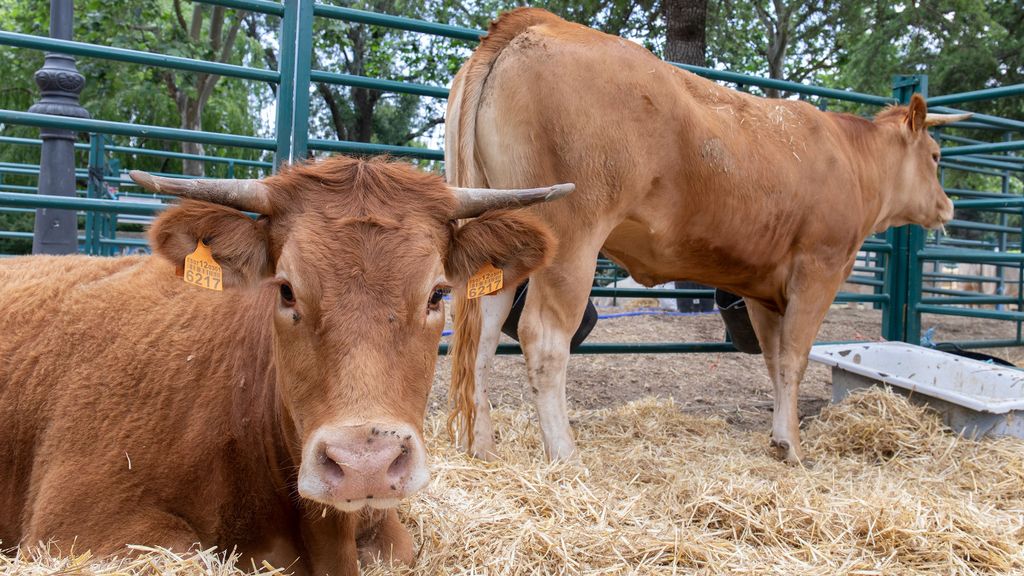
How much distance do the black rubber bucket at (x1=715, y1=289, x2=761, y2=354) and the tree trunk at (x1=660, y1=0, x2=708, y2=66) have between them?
17.1 ft

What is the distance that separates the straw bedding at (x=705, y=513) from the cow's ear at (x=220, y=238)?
0.79 m

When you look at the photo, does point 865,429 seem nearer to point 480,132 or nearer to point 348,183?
point 480,132

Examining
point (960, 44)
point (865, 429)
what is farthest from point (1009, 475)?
point (960, 44)

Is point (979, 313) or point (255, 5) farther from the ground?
point (255, 5)

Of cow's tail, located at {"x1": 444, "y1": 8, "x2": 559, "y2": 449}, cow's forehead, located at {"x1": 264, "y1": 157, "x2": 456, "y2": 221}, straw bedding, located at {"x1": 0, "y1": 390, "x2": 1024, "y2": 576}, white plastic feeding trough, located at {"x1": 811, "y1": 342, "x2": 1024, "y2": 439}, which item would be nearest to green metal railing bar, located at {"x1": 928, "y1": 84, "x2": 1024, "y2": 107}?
white plastic feeding trough, located at {"x1": 811, "y1": 342, "x2": 1024, "y2": 439}

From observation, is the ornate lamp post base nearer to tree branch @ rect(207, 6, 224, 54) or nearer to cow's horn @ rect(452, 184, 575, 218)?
cow's horn @ rect(452, 184, 575, 218)

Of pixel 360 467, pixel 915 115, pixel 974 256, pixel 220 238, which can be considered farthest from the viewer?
pixel 974 256

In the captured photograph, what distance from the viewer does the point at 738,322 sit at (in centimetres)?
574

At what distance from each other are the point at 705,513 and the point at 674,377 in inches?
146

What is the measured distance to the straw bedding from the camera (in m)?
2.67

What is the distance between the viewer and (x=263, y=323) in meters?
2.52

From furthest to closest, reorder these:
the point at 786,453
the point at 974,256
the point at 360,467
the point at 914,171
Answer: the point at 974,256 < the point at 914,171 < the point at 786,453 < the point at 360,467

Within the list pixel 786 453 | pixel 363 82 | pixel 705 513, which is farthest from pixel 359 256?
pixel 786 453

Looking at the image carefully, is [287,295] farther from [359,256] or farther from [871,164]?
[871,164]
